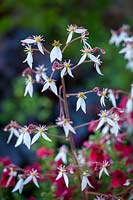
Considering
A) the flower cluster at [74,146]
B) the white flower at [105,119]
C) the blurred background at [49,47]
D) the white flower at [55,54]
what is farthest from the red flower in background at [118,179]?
the blurred background at [49,47]

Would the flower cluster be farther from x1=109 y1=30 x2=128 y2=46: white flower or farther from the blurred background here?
the blurred background

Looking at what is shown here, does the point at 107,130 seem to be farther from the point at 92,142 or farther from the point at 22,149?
the point at 22,149

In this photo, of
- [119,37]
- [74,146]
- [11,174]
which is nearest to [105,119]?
[74,146]

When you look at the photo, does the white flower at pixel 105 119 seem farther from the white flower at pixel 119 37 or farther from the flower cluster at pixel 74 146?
the white flower at pixel 119 37

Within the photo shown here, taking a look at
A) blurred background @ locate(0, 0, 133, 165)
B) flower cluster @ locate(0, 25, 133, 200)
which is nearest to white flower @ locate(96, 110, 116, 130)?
flower cluster @ locate(0, 25, 133, 200)

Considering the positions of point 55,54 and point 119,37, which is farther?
point 119,37

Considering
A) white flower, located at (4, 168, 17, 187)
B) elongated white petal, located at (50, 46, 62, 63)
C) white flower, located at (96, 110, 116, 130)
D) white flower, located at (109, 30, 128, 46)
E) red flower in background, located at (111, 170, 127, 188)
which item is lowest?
red flower in background, located at (111, 170, 127, 188)

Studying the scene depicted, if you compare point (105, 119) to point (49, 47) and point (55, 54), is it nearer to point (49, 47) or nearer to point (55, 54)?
point (55, 54)
